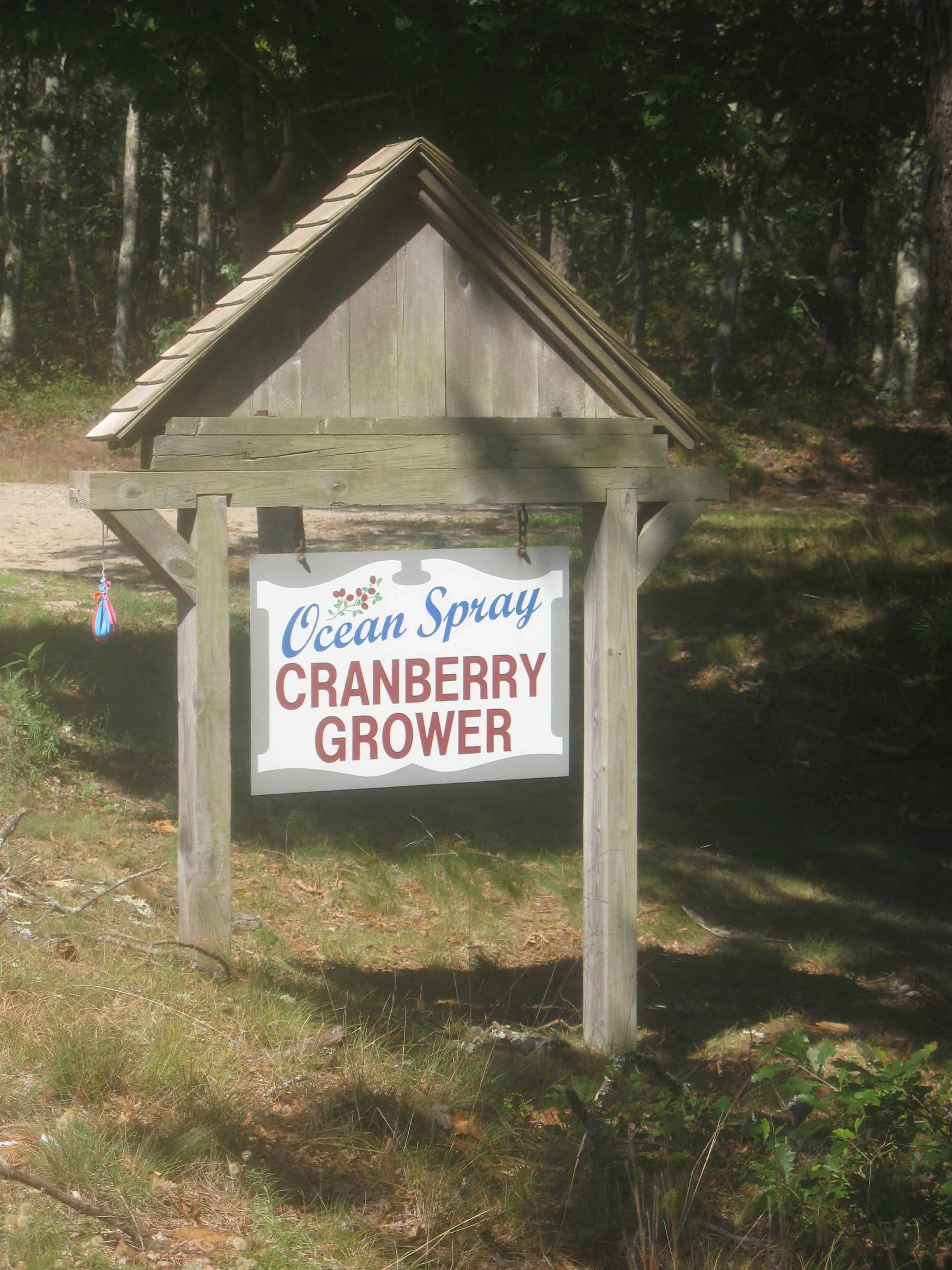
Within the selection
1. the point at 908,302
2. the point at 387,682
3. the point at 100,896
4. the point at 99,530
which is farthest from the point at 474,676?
the point at 908,302

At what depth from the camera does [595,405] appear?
4.81 m

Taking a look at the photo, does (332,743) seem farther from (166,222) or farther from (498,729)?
(166,222)

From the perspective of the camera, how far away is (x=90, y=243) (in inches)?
1422

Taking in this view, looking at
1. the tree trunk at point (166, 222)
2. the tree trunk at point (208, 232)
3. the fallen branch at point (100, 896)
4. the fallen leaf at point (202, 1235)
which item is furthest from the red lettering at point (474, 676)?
the tree trunk at point (166, 222)

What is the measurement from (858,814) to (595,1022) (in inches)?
218

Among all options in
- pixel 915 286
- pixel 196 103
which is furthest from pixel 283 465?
pixel 915 286

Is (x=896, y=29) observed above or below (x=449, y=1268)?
above

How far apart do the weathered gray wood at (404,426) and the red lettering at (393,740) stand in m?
0.90

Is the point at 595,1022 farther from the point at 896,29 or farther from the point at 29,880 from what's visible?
the point at 896,29

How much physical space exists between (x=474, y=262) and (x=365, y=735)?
1.86m

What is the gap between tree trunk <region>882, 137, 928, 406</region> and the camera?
951 inches

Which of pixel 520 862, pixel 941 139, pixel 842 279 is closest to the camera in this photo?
pixel 941 139

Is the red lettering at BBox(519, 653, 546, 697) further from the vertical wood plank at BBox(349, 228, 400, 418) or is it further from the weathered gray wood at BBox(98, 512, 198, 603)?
the weathered gray wood at BBox(98, 512, 198, 603)

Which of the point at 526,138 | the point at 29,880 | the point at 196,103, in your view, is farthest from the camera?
the point at 196,103
